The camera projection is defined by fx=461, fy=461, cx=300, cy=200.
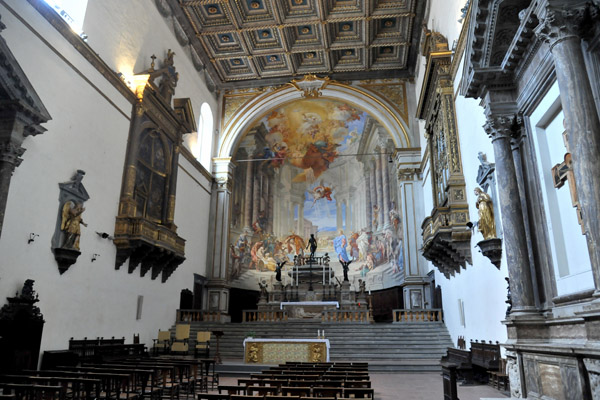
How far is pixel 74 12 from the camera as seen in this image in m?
12.8

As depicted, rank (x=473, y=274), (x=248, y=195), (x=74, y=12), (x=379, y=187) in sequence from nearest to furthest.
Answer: (x=473, y=274), (x=74, y=12), (x=379, y=187), (x=248, y=195)

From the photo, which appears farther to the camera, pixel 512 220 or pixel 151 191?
pixel 151 191

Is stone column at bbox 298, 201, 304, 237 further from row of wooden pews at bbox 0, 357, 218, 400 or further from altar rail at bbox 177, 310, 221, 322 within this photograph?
row of wooden pews at bbox 0, 357, 218, 400

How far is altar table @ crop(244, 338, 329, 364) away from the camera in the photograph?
41.5ft

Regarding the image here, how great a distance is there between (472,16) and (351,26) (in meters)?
14.8

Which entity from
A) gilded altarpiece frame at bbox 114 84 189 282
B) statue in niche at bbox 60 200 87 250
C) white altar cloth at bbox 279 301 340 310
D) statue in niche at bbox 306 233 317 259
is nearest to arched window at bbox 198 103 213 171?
gilded altarpiece frame at bbox 114 84 189 282

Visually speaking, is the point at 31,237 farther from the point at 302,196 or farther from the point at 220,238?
the point at 302,196

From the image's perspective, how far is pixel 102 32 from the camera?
13625mm

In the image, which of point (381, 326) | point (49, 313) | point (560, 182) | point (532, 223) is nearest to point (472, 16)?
point (560, 182)

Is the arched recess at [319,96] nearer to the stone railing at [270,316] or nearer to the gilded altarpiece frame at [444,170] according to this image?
the gilded altarpiece frame at [444,170]

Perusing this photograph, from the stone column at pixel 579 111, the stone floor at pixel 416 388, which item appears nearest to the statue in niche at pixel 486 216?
the stone floor at pixel 416 388

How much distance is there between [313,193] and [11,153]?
1814cm

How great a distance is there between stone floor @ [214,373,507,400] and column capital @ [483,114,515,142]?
4.69 m

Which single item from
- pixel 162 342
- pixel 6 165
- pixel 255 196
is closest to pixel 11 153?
pixel 6 165
